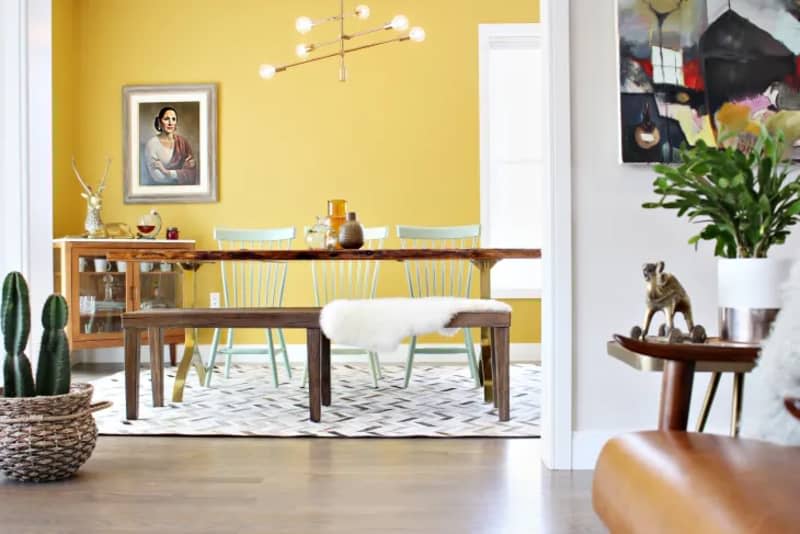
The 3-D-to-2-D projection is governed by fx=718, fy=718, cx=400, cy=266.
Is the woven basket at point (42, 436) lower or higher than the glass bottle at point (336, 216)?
lower

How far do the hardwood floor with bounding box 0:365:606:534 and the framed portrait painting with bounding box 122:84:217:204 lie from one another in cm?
274

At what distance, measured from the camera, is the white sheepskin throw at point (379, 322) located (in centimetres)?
306

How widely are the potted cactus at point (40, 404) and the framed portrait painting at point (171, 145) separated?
9.88 ft

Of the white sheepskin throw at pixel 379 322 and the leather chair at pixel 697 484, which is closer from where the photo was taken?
the leather chair at pixel 697 484

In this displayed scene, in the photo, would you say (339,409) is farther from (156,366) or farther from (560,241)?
(560,241)

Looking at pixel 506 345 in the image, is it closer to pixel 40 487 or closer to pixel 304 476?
pixel 304 476

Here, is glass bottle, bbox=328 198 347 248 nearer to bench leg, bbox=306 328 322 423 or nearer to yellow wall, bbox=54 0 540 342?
bench leg, bbox=306 328 322 423

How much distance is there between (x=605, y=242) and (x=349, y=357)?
312cm

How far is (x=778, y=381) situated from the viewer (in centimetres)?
118

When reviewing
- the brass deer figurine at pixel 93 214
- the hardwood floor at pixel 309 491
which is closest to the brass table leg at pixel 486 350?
the hardwood floor at pixel 309 491

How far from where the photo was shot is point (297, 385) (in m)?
4.21

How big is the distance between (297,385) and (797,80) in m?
2.96

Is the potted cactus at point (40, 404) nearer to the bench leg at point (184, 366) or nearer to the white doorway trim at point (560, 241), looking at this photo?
the bench leg at point (184, 366)

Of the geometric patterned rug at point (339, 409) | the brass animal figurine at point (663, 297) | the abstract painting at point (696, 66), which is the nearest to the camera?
the brass animal figurine at point (663, 297)
